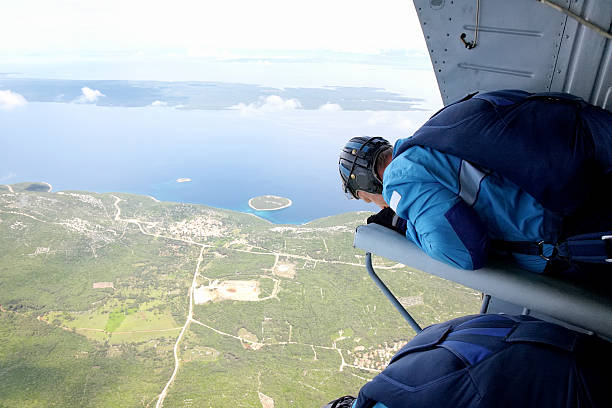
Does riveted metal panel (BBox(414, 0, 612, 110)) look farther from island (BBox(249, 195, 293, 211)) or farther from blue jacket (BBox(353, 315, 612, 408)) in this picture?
island (BBox(249, 195, 293, 211))

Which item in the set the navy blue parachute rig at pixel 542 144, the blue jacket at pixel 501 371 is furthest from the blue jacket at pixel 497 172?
the blue jacket at pixel 501 371

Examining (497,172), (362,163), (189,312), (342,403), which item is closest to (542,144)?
(497,172)

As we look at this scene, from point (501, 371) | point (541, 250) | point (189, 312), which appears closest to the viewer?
point (501, 371)

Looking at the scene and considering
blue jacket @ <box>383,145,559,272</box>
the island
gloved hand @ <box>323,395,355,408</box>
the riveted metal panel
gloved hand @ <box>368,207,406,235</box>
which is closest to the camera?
gloved hand @ <box>323,395,355,408</box>

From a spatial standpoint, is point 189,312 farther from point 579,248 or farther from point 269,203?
point 579,248

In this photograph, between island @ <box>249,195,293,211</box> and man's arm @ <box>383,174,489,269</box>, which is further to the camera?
island @ <box>249,195,293,211</box>

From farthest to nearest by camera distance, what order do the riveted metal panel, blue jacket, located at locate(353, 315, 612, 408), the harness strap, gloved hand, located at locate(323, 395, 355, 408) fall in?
the riveted metal panel
the harness strap
gloved hand, located at locate(323, 395, 355, 408)
blue jacket, located at locate(353, 315, 612, 408)

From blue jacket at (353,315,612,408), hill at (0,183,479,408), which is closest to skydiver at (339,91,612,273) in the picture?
blue jacket at (353,315,612,408)
